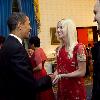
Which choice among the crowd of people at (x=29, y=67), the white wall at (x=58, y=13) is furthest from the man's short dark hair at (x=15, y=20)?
the white wall at (x=58, y=13)

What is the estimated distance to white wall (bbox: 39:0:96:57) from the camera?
40.2 feet

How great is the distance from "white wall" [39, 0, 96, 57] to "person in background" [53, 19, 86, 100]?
7.76 meters

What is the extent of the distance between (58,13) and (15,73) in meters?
8.99

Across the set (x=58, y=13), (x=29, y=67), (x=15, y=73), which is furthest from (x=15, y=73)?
(x=58, y=13)

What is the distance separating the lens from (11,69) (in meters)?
3.73

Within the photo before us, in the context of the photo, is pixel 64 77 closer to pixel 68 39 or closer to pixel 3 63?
pixel 68 39

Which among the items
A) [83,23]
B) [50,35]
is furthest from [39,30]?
[83,23]

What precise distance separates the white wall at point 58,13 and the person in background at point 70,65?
7762 millimetres

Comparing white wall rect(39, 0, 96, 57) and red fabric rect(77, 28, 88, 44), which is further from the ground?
white wall rect(39, 0, 96, 57)

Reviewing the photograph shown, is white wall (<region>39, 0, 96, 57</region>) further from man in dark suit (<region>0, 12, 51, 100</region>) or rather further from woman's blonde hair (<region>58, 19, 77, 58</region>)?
man in dark suit (<region>0, 12, 51, 100</region>)

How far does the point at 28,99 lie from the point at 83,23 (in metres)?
9.62

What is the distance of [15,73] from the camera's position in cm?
373

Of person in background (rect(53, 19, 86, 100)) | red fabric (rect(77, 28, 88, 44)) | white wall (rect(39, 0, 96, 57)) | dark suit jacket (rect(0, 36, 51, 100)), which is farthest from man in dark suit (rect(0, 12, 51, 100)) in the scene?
red fabric (rect(77, 28, 88, 44))

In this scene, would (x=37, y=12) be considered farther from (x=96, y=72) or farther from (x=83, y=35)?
(x=96, y=72)
